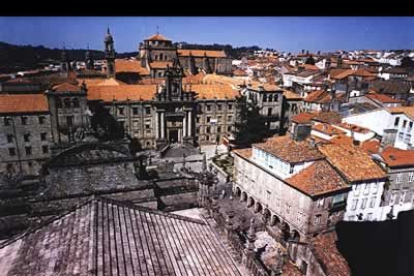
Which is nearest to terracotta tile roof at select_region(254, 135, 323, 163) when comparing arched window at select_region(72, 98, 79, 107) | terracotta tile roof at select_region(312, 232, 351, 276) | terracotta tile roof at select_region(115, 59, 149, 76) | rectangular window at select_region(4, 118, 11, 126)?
terracotta tile roof at select_region(312, 232, 351, 276)

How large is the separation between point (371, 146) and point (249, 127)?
1227 centimetres

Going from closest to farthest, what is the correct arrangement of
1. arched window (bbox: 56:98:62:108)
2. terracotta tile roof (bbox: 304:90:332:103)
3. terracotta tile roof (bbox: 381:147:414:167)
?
1. terracotta tile roof (bbox: 381:147:414:167)
2. arched window (bbox: 56:98:62:108)
3. terracotta tile roof (bbox: 304:90:332:103)

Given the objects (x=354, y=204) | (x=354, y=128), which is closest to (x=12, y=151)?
(x=354, y=204)

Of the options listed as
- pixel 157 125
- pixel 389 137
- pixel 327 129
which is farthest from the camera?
pixel 157 125

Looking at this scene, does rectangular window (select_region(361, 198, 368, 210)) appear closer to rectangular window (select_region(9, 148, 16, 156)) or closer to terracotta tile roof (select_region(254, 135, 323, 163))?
terracotta tile roof (select_region(254, 135, 323, 163))

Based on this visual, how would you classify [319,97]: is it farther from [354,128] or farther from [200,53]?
[200,53]

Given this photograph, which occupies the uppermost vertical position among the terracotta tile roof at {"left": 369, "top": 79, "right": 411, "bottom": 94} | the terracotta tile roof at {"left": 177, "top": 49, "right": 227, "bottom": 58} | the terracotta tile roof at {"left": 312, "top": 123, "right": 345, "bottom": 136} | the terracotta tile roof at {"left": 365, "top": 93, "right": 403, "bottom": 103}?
the terracotta tile roof at {"left": 177, "top": 49, "right": 227, "bottom": 58}

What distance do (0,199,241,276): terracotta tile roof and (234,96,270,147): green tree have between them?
71.2 feet

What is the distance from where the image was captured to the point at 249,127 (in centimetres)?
3119

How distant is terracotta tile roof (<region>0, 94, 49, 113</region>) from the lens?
82.1 ft

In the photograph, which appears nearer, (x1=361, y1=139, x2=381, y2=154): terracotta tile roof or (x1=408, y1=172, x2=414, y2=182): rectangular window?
(x1=408, y1=172, x2=414, y2=182): rectangular window

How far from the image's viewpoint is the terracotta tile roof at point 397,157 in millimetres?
17938
